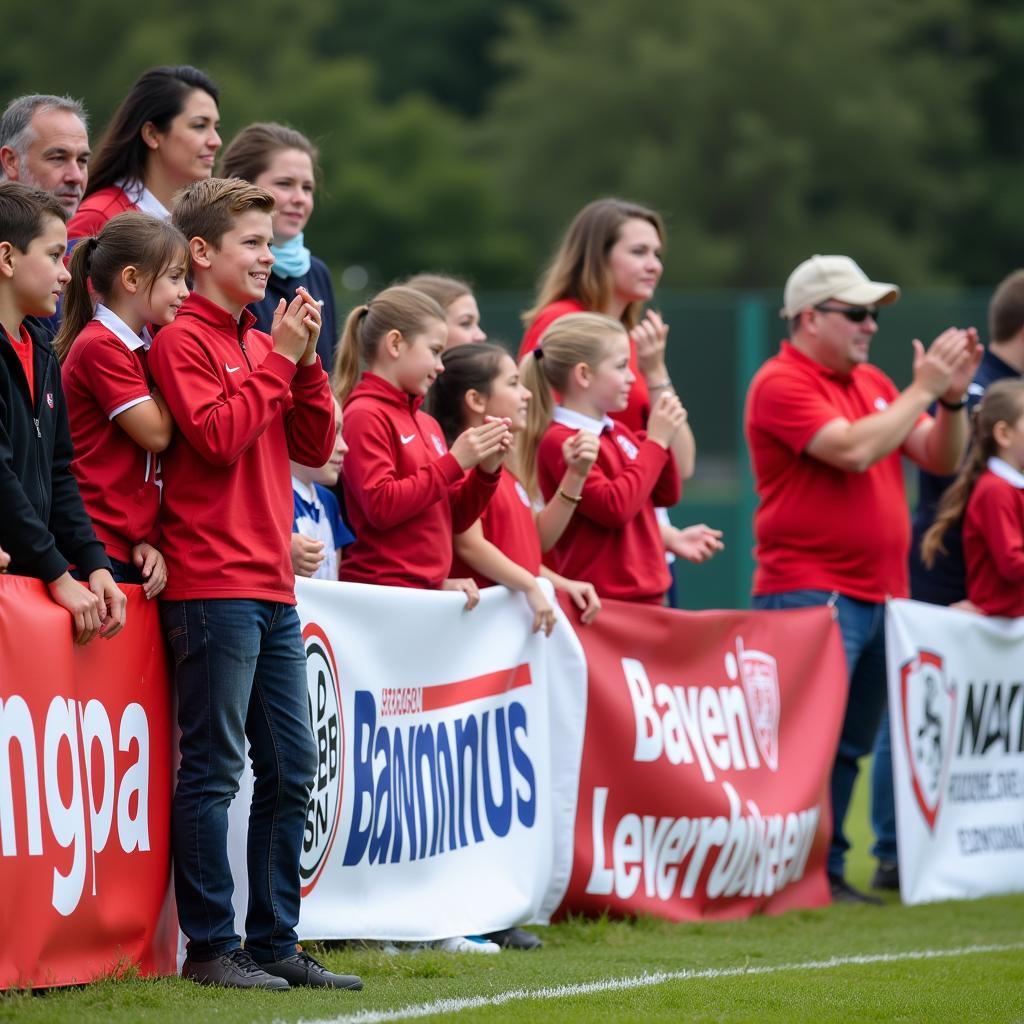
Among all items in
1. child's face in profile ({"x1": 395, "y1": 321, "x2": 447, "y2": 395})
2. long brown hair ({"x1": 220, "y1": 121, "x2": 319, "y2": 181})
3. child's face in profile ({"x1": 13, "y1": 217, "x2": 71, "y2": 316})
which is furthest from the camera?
long brown hair ({"x1": 220, "y1": 121, "x2": 319, "y2": 181})

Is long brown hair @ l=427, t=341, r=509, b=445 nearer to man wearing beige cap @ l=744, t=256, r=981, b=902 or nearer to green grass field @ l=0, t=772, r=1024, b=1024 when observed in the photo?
man wearing beige cap @ l=744, t=256, r=981, b=902

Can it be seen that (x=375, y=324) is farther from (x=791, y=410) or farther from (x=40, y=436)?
(x=791, y=410)

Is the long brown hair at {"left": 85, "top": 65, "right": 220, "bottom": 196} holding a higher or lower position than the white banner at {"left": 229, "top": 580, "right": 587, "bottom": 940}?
higher

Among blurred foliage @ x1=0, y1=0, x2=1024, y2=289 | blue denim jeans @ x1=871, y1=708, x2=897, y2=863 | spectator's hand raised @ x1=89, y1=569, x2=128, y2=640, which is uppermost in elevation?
blurred foliage @ x1=0, y1=0, x2=1024, y2=289

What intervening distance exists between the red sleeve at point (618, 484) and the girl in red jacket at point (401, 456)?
2.26ft

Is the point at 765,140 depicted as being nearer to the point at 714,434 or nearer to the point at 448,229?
the point at 448,229

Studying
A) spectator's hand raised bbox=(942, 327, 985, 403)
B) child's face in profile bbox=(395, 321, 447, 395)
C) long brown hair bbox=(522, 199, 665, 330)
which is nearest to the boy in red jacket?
child's face in profile bbox=(395, 321, 447, 395)

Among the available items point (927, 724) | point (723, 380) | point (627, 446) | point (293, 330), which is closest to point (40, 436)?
point (293, 330)

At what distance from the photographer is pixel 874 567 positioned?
8078 millimetres

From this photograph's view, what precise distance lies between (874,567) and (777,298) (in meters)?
10.9

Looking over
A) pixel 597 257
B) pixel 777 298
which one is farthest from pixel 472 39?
pixel 597 257

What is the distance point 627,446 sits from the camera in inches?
293

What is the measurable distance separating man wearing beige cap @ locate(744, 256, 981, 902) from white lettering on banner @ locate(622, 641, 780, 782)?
1.65 ft

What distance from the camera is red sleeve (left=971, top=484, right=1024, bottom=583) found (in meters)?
8.38
